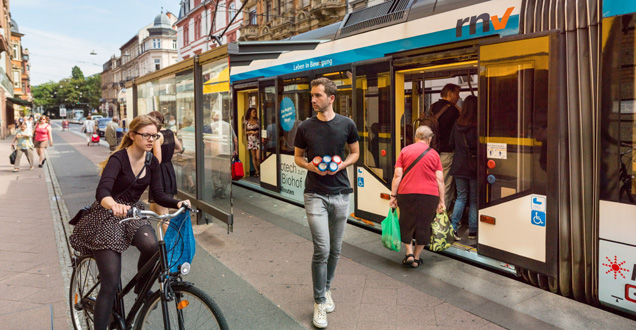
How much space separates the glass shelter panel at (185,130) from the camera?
24.2ft

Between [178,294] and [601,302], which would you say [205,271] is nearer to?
[178,294]

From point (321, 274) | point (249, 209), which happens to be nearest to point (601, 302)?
point (321, 274)

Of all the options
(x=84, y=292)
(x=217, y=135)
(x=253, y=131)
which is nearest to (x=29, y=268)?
(x=84, y=292)

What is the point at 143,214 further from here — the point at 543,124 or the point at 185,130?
the point at 185,130

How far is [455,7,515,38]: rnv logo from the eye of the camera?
177 inches

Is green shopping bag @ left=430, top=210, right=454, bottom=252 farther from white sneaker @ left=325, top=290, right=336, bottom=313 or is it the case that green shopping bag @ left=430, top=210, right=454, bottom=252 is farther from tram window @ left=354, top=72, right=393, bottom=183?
white sneaker @ left=325, top=290, right=336, bottom=313

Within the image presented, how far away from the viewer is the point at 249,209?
8.60 meters

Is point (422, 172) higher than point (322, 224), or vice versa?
point (422, 172)

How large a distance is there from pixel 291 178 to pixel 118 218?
595 centimetres

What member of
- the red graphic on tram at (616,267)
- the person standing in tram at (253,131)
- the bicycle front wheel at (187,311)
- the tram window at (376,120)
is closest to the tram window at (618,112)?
the red graphic on tram at (616,267)

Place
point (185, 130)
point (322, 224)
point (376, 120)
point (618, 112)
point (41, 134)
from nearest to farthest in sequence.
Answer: point (618, 112) < point (322, 224) < point (376, 120) < point (185, 130) < point (41, 134)

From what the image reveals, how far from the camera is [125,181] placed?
308cm

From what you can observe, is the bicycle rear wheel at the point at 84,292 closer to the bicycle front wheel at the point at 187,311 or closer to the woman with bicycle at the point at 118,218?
the woman with bicycle at the point at 118,218

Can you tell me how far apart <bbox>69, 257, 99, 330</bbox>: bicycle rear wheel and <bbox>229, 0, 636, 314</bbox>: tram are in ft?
11.3
